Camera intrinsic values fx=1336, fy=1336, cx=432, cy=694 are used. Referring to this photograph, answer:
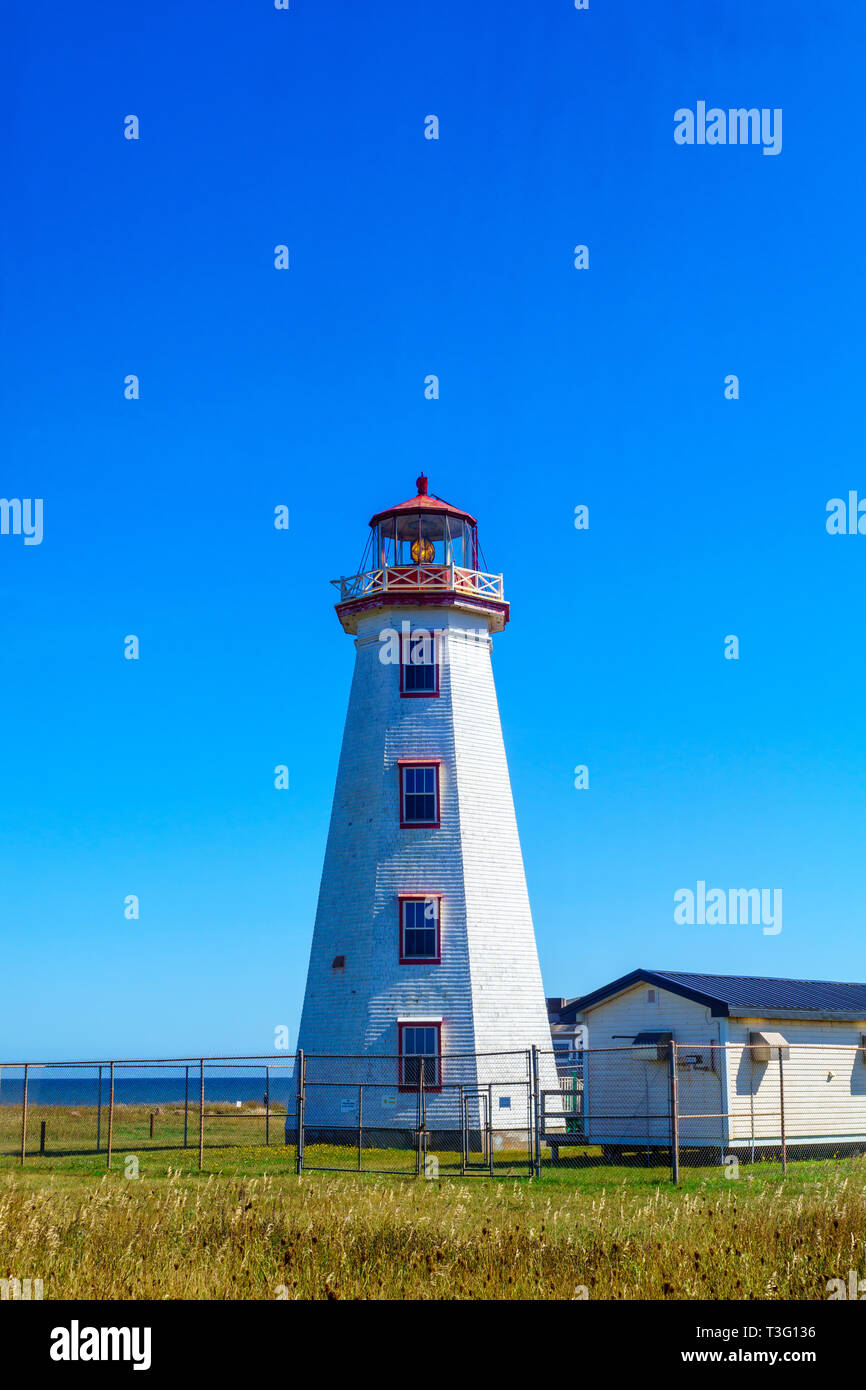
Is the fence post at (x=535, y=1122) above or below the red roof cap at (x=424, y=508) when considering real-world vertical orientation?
below

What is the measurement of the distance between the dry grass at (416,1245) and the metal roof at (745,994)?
1110cm

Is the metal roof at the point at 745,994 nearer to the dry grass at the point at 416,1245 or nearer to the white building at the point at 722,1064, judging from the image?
the white building at the point at 722,1064

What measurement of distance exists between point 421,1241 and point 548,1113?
1690 centimetres

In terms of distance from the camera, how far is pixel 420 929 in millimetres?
33312

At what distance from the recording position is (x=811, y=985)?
34.7 metres

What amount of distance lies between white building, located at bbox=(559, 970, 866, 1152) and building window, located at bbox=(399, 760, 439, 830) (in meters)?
6.03

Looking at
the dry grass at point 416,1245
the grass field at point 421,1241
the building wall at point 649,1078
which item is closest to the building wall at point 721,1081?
the building wall at point 649,1078

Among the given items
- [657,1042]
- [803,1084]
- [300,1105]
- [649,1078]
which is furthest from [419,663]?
[803,1084]

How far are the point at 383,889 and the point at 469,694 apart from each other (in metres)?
5.85

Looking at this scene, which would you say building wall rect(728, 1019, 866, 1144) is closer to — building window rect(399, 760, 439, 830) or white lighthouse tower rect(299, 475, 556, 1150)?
white lighthouse tower rect(299, 475, 556, 1150)

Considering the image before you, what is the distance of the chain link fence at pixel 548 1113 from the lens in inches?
1103

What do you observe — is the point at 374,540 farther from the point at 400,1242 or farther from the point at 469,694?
the point at 400,1242
